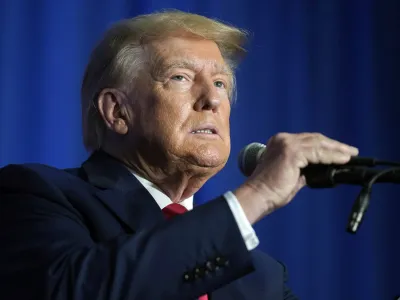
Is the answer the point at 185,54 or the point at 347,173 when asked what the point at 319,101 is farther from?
the point at 347,173

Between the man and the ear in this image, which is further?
the ear

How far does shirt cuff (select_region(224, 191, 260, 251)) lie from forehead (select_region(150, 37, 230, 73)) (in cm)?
65

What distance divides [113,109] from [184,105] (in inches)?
9.2

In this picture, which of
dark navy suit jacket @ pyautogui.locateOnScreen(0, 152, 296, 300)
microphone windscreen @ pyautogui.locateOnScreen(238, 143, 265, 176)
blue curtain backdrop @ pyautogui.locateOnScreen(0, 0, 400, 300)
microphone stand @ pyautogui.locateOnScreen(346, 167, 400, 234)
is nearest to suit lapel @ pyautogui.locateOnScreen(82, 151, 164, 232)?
dark navy suit jacket @ pyautogui.locateOnScreen(0, 152, 296, 300)

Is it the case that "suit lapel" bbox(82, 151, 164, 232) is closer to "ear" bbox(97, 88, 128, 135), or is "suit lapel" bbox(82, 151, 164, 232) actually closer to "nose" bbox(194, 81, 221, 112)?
"ear" bbox(97, 88, 128, 135)

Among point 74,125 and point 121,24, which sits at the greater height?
point 121,24

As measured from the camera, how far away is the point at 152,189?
66.7 inches

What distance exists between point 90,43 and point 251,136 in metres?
0.75

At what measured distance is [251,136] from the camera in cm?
274

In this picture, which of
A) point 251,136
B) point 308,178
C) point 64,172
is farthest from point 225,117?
point 251,136

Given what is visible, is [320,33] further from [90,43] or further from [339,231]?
[90,43]

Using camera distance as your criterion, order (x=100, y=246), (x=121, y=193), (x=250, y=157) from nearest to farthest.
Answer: (x=100, y=246) < (x=250, y=157) < (x=121, y=193)

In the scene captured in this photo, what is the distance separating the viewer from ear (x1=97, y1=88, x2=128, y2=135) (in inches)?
69.9

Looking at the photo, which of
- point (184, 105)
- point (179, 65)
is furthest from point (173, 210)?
point (179, 65)
